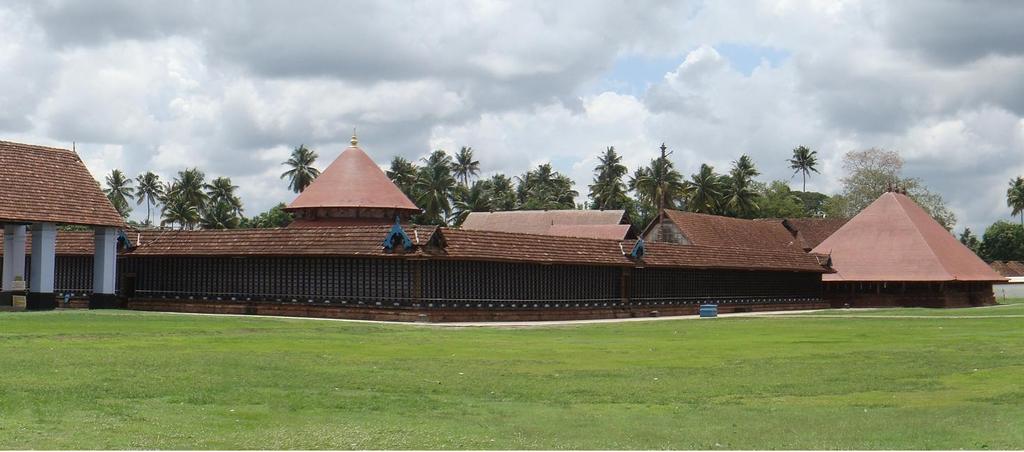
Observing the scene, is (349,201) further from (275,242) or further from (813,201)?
(813,201)

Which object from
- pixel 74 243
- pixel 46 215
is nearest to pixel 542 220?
pixel 74 243

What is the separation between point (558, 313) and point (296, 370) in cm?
2715

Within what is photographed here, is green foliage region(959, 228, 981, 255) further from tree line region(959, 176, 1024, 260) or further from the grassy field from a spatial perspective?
the grassy field

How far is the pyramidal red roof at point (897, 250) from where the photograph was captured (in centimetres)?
6625

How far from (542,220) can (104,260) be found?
4879cm

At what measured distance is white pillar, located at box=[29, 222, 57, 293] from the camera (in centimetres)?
4069

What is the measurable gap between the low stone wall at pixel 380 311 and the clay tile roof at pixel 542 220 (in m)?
34.1

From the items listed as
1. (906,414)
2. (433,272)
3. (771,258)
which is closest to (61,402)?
(906,414)

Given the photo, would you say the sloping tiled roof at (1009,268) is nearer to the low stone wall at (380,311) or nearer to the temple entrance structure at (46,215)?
the low stone wall at (380,311)

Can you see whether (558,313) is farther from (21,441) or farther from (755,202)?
(755,202)

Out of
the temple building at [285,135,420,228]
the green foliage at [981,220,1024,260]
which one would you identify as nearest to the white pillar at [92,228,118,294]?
the temple building at [285,135,420,228]

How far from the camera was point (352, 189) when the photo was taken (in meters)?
56.4

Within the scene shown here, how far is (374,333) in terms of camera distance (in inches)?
1201

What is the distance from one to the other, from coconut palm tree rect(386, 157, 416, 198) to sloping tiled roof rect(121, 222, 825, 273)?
5616 centimetres
